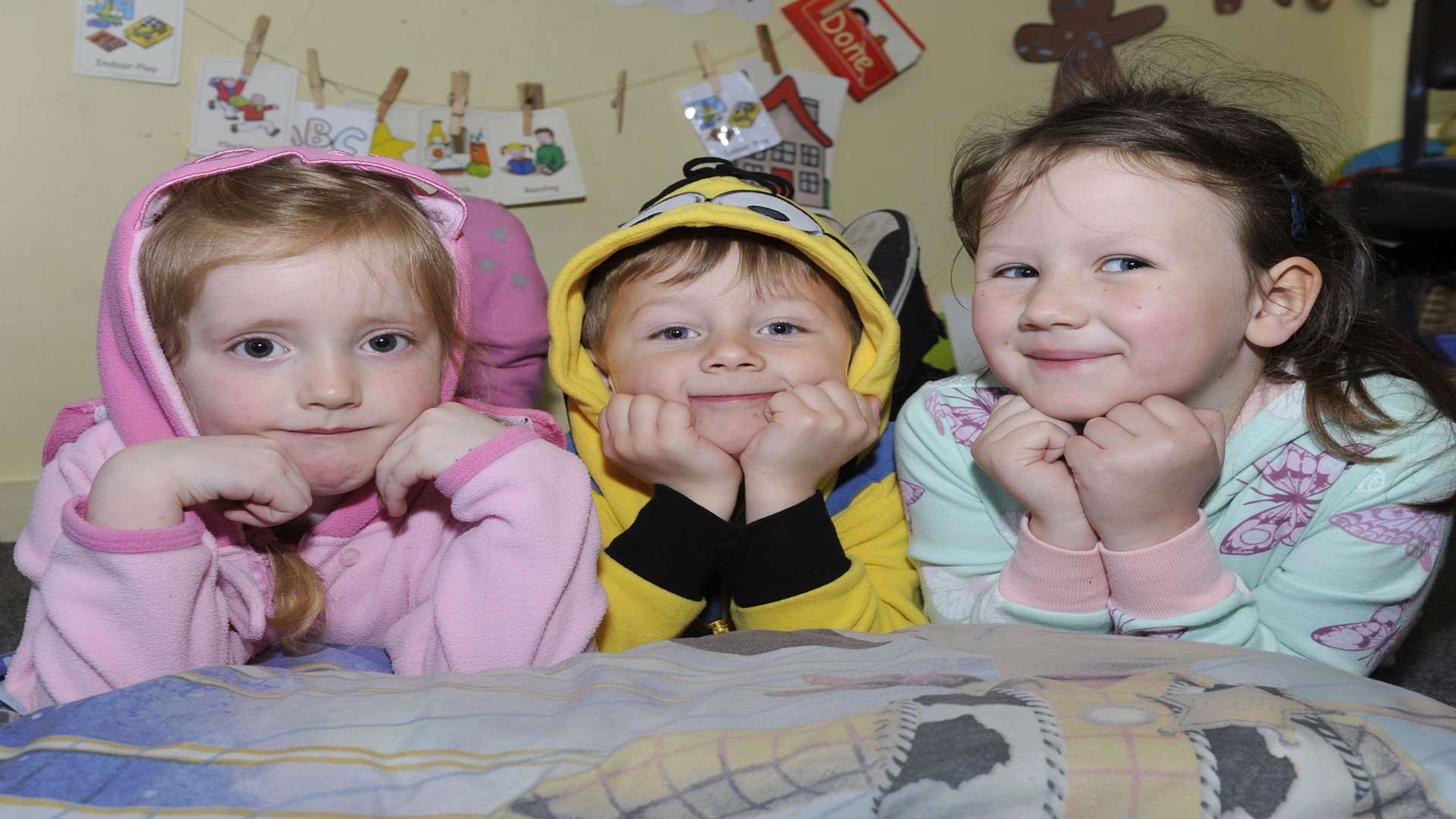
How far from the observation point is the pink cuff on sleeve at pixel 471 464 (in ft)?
3.18

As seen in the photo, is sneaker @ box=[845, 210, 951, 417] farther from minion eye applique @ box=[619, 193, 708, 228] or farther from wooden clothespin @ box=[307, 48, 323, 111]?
wooden clothespin @ box=[307, 48, 323, 111]

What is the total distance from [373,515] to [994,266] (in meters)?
0.65

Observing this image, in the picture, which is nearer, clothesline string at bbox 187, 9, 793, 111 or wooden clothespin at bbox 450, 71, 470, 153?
clothesline string at bbox 187, 9, 793, 111

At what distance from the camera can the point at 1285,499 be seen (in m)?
1.02

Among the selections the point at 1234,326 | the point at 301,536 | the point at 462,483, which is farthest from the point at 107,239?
the point at 1234,326

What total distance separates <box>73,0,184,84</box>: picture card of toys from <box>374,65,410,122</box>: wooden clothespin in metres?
0.35

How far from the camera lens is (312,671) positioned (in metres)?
0.85

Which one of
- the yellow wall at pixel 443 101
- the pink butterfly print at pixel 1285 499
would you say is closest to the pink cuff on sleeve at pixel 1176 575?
the pink butterfly print at pixel 1285 499

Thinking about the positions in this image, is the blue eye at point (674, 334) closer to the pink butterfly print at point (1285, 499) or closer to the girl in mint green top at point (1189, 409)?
the girl in mint green top at point (1189, 409)

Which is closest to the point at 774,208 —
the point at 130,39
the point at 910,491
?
the point at 910,491

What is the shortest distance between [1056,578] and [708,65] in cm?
160

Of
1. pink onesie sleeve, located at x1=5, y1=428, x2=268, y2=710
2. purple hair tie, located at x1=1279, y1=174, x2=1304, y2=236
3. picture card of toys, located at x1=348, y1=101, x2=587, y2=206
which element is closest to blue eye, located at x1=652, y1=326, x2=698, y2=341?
pink onesie sleeve, located at x1=5, y1=428, x2=268, y2=710

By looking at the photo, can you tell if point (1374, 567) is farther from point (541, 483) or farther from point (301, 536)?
point (301, 536)

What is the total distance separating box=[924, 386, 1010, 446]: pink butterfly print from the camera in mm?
1121
